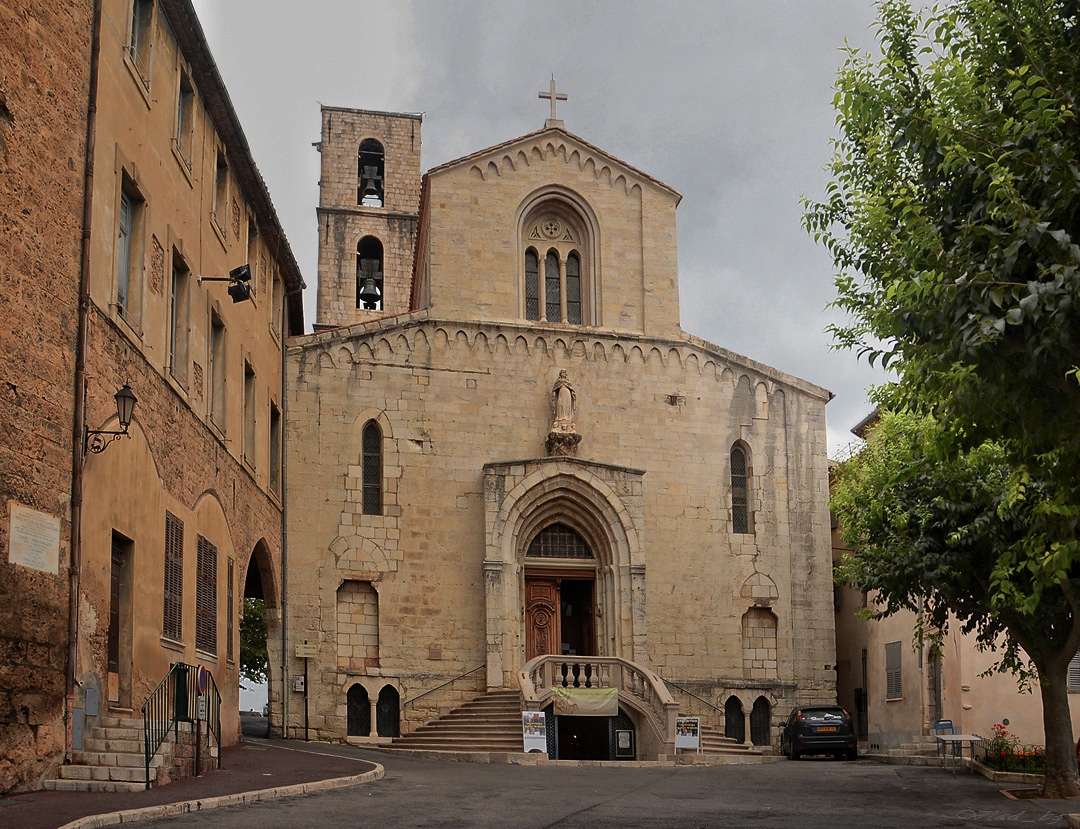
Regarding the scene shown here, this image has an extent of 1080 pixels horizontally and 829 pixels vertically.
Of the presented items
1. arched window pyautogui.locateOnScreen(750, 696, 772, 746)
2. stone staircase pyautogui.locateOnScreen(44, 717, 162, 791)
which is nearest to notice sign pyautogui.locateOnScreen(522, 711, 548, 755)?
arched window pyautogui.locateOnScreen(750, 696, 772, 746)

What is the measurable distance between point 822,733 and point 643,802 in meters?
14.3

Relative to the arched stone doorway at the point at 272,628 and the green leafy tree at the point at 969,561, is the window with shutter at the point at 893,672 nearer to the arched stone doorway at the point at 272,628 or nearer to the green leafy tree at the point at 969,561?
the green leafy tree at the point at 969,561

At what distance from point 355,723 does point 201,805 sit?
15993mm

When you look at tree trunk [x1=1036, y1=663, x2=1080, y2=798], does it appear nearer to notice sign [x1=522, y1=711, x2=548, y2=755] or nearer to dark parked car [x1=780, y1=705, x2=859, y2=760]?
notice sign [x1=522, y1=711, x2=548, y2=755]

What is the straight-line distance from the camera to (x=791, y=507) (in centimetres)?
3083

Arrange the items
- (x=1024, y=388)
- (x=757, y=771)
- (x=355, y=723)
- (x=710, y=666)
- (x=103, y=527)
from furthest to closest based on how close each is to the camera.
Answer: (x=710, y=666) → (x=355, y=723) → (x=757, y=771) → (x=103, y=527) → (x=1024, y=388)

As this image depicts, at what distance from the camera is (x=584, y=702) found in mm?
25750

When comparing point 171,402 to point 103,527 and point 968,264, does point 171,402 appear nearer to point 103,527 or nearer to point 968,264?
point 103,527

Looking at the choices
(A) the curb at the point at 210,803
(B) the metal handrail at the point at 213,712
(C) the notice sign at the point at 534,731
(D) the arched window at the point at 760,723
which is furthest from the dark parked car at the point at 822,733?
(B) the metal handrail at the point at 213,712

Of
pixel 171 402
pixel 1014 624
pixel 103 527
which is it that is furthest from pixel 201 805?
pixel 1014 624

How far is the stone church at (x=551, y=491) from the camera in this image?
90.9 ft

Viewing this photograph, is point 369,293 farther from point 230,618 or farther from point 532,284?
point 230,618

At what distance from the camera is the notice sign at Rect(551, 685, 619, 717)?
2570 centimetres

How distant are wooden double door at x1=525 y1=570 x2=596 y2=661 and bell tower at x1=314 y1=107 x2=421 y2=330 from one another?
1690 centimetres
